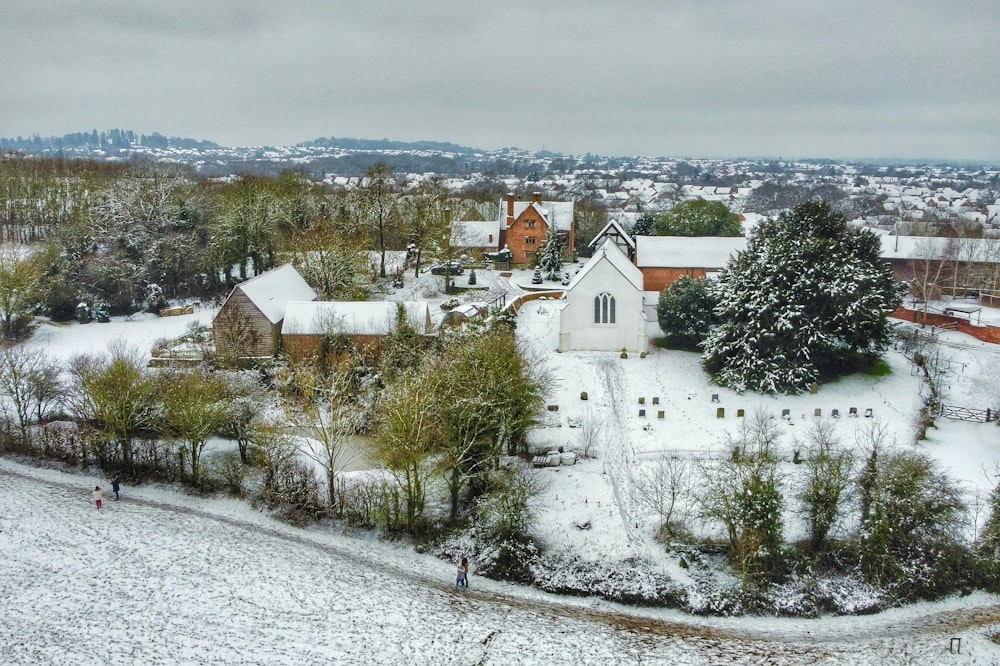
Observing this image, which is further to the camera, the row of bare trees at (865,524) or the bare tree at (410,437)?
the bare tree at (410,437)

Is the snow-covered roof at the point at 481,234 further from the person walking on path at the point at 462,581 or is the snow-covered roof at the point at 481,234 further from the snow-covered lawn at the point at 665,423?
the person walking on path at the point at 462,581

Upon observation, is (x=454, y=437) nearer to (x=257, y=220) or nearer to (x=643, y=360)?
(x=643, y=360)

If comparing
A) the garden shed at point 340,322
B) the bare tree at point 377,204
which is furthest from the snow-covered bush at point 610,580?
the bare tree at point 377,204

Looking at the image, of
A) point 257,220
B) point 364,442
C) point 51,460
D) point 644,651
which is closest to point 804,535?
point 644,651

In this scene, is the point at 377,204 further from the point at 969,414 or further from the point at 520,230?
the point at 969,414

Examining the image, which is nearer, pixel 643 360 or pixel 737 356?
pixel 737 356

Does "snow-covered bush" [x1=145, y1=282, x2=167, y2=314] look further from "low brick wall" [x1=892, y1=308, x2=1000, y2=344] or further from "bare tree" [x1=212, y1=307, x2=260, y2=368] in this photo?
"low brick wall" [x1=892, y1=308, x2=1000, y2=344]
